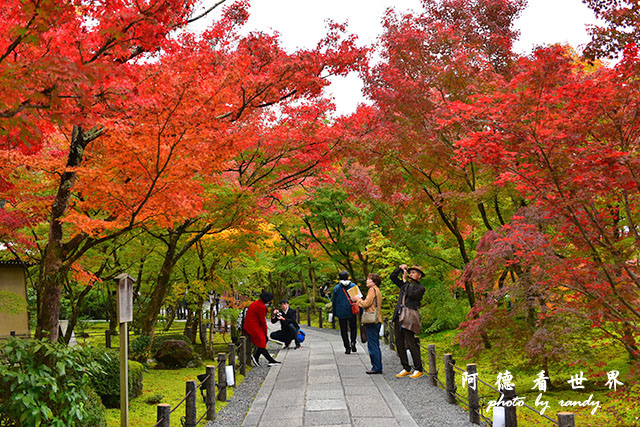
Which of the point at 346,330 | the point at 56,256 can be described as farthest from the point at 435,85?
the point at 56,256

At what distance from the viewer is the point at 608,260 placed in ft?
19.7

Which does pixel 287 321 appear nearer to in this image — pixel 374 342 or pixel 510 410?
pixel 374 342

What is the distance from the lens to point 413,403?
740 cm

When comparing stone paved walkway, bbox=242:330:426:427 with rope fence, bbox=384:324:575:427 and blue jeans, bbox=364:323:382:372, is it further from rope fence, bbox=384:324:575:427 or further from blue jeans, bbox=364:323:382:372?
rope fence, bbox=384:324:575:427

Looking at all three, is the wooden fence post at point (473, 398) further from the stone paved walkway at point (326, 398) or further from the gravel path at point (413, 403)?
the stone paved walkway at point (326, 398)

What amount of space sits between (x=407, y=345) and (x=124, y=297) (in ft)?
16.2

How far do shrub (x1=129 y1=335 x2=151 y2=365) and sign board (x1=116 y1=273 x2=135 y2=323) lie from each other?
8.16 m

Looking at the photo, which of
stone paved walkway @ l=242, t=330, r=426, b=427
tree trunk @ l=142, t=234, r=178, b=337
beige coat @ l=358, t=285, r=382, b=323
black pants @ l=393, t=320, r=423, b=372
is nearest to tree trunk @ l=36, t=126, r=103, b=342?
stone paved walkway @ l=242, t=330, r=426, b=427

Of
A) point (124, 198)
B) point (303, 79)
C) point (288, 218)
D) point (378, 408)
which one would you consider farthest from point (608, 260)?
point (288, 218)

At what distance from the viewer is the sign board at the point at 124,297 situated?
19.9ft

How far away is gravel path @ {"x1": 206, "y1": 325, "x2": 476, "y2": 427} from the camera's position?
660cm

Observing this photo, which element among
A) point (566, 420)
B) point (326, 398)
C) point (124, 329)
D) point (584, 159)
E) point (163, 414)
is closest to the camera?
point (566, 420)

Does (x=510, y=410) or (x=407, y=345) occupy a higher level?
(x=407, y=345)

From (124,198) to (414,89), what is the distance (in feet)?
21.3
